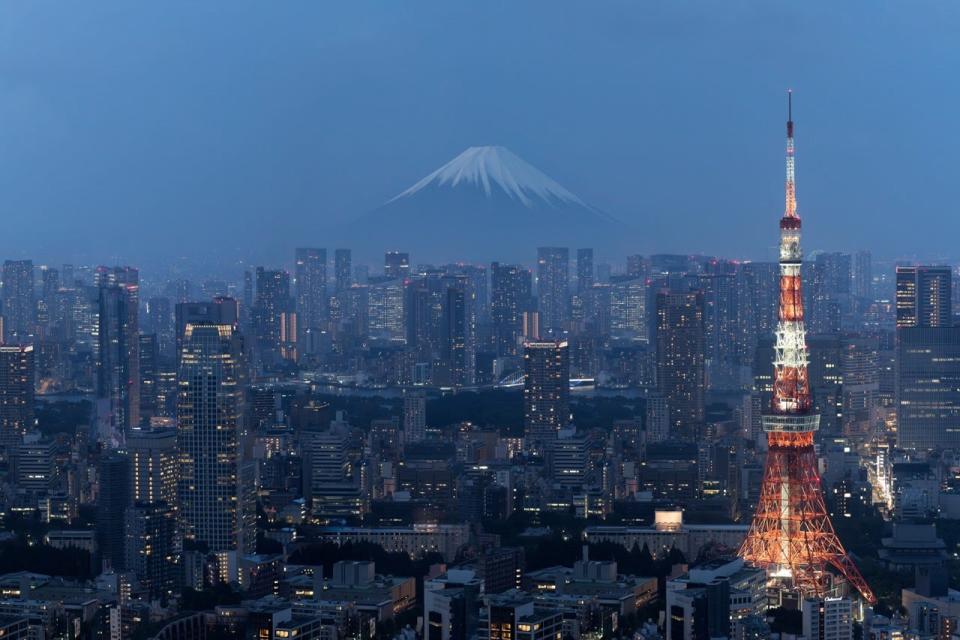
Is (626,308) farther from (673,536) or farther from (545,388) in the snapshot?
(673,536)

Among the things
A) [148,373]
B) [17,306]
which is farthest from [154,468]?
[17,306]

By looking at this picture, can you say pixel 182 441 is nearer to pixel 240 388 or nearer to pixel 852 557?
pixel 240 388

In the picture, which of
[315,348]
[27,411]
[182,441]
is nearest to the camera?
[182,441]

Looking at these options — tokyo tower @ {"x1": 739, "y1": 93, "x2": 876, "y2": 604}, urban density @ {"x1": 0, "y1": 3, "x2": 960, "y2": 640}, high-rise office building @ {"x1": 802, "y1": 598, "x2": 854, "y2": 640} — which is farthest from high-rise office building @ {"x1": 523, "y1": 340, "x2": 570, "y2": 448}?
high-rise office building @ {"x1": 802, "y1": 598, "x2": 854, "y2": 640}

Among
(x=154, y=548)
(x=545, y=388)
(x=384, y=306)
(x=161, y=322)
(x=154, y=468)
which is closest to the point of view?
(x=154, y=548)

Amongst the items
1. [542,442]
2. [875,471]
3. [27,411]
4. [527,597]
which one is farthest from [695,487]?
[27,411]

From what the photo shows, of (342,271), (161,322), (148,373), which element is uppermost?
(342,271)
